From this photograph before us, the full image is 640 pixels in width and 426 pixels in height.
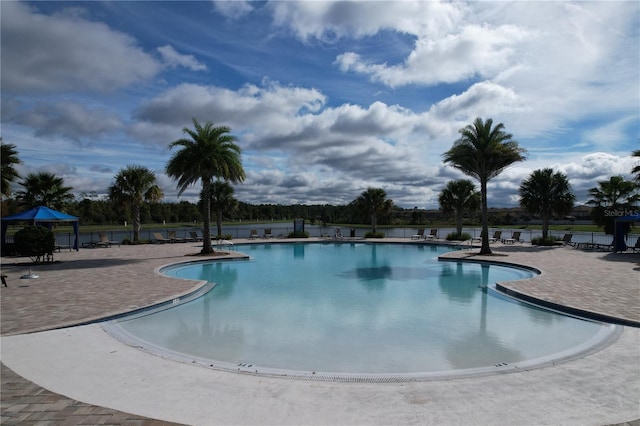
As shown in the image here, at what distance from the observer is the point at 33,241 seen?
15.6m

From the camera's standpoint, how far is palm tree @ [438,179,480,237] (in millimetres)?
28766

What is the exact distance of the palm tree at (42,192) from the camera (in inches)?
925

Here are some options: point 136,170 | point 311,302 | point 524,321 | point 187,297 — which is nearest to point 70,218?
point 136,170

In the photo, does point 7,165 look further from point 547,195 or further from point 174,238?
point 547,195

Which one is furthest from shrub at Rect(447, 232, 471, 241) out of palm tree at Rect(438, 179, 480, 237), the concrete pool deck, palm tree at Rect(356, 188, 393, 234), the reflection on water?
the concrete pool deck

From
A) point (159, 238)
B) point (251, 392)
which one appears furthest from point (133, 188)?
point (251, 392)

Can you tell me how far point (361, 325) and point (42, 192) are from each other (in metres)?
23.3

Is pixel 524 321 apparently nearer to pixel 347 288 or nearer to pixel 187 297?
pixel 347 288

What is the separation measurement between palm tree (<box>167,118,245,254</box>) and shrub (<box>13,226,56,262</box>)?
19.4 feet

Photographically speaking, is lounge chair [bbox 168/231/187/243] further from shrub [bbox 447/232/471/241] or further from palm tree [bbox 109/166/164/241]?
shrub [bbox 447/232/471/241]

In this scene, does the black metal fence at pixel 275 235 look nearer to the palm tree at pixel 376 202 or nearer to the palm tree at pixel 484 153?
the palm tree at pixel 376 202

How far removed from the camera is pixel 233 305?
10.3 m

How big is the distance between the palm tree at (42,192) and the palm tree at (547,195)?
28.3 m

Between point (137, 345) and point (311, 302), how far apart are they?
4.83 metres
